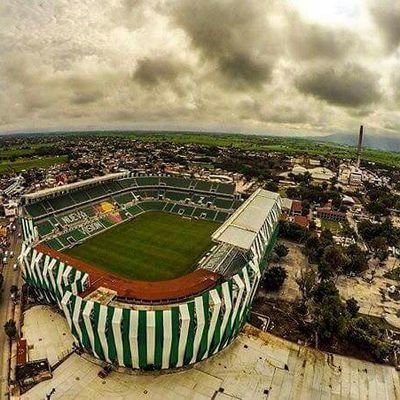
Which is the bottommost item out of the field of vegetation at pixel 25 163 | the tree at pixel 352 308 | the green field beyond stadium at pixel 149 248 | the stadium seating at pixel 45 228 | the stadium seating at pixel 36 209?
the tree at pixel 352 308

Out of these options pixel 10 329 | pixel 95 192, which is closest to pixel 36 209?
pixel 95 192

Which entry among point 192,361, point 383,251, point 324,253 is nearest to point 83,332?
point 192,361

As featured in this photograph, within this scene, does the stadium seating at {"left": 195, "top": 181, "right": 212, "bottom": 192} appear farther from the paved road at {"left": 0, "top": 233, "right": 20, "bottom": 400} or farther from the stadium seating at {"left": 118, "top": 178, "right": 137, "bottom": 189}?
the paved road at {"left": 0, "top": 233, "right": 20, "bottom": 400}

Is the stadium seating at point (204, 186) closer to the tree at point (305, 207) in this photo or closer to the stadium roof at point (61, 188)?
the stadium roof at point (61, 188)

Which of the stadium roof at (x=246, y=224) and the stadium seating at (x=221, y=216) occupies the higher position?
the stadium roof at (x=246, y=224)

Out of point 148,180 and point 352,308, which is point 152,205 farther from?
point 352,308

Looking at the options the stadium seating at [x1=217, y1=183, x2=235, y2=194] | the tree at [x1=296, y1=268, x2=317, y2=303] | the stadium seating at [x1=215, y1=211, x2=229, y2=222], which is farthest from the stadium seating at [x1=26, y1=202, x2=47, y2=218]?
the tree at [x1=296, y1=268, x2=317, y2=303]

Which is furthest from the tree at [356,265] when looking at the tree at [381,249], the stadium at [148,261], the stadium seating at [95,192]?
the stadium seating at [95,192]
